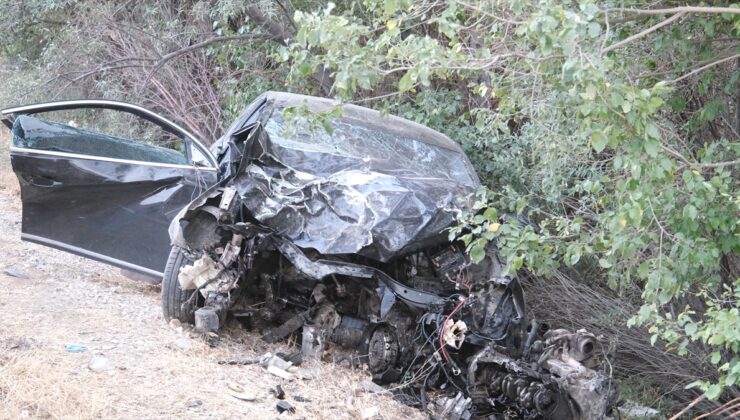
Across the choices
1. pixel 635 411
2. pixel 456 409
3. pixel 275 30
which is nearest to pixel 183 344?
pixel 456 409

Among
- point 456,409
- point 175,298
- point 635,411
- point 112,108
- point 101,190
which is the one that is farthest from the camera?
point 112,108

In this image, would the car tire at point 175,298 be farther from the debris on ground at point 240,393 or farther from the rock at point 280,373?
the debris on ground at point 240,393

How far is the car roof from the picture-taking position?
6723mm

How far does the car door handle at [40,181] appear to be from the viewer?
6.23m

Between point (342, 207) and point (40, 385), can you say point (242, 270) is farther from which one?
point (40, 385)

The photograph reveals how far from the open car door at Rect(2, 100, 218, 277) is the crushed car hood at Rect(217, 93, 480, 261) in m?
0.77

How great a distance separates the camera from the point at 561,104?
437cm

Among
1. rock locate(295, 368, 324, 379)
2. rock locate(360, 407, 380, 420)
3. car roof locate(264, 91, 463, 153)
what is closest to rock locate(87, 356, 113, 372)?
rock locate(295, 368, 324, 379)

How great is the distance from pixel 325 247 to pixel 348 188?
51 cm

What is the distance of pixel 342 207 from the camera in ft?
17.9

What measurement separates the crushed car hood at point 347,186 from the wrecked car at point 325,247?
0.4 inches

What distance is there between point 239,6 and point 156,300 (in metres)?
3.93

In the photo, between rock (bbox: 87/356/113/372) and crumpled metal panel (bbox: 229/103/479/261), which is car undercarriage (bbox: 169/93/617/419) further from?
rock (bbox: 87/356/113/372)

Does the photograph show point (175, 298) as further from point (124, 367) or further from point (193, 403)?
point (193, 403)
